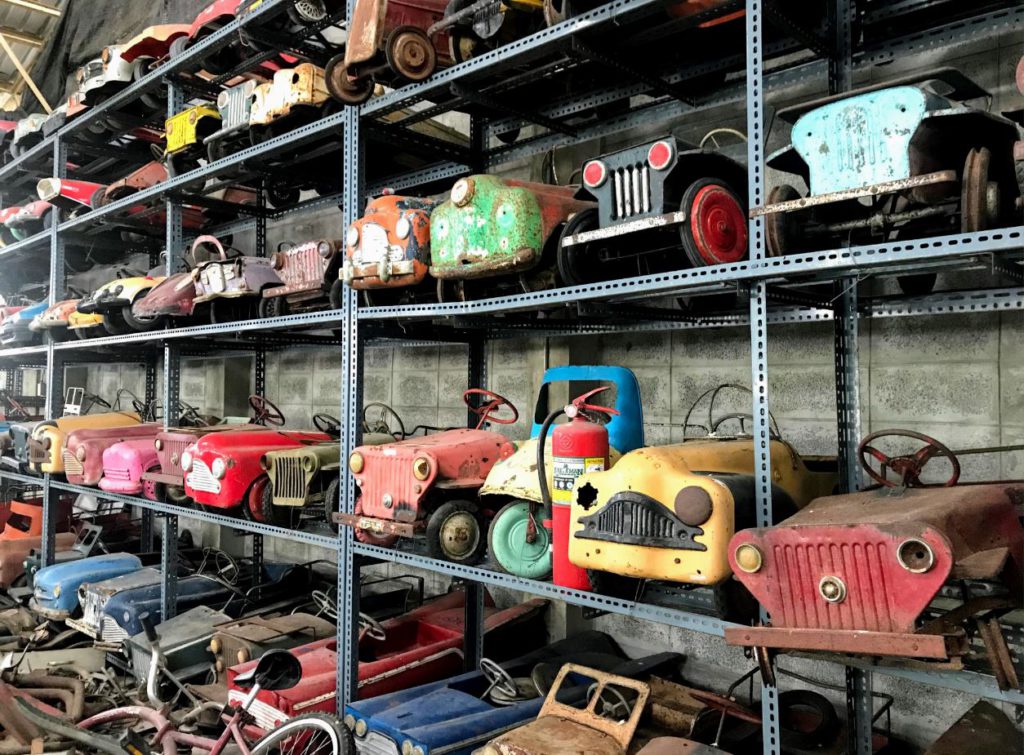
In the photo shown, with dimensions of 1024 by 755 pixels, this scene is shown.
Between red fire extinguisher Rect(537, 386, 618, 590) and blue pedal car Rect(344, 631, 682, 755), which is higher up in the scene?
red fire extinguisher Rect(537, 386, 618, 590)

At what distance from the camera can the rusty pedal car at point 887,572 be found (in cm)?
162

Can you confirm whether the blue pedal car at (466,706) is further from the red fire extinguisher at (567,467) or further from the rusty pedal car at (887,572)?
the rusty pedal car at (887,572)

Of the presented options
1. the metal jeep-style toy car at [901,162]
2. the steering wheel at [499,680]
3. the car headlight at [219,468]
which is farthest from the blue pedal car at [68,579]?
the metal jeep-style toy car at [901,162]

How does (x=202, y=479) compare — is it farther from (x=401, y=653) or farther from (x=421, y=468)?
(x=421, y=468)

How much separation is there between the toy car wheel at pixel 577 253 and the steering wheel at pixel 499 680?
5.11 feet

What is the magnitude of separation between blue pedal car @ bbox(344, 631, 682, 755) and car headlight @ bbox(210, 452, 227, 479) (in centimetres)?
134

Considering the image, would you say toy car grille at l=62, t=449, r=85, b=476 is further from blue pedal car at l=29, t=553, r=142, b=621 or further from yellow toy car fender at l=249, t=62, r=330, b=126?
yellow toy car fender at l=249, t=62, r=330, b=126

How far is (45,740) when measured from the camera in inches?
134

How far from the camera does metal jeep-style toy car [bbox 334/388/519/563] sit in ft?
9.45

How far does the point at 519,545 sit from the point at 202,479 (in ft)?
6.49

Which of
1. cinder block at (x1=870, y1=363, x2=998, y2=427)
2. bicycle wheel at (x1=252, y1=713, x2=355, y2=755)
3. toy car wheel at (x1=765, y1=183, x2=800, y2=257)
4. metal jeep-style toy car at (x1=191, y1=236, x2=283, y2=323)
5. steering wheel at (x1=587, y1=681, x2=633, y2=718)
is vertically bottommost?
bicycle wheel at (x1=252, y1=713, x2=355, y2=755)

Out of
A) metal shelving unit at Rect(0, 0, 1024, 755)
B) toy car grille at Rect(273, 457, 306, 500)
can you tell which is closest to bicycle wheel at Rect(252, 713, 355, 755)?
metal shelving unit at Rect(0, 0, 1024, 755)

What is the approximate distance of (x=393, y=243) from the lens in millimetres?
3033

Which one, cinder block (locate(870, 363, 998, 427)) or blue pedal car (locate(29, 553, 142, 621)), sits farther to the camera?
blue pedal car (locate(29, 553, 142, 621))
